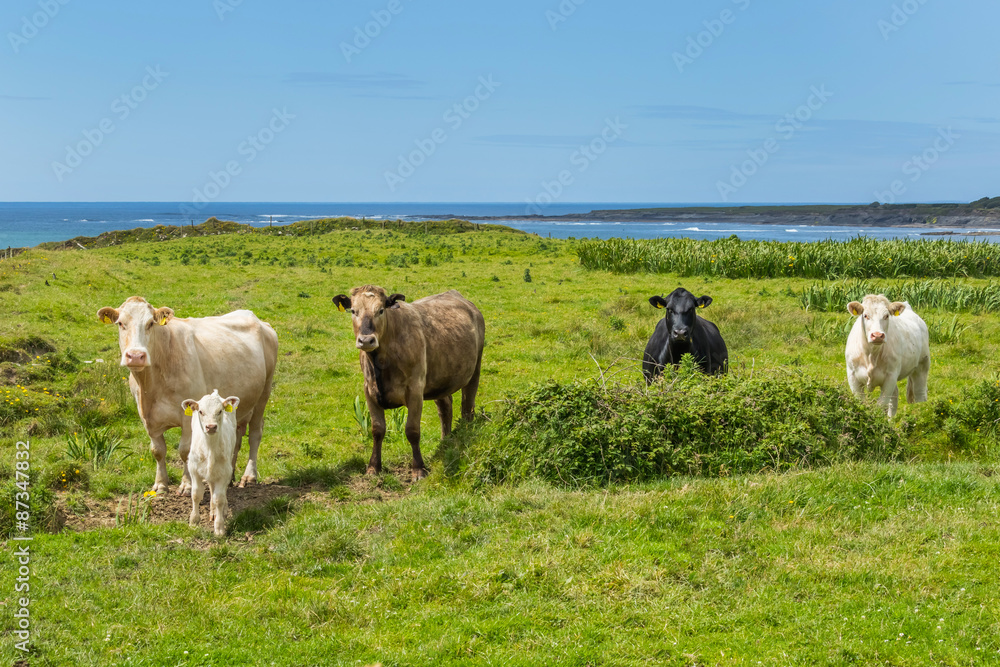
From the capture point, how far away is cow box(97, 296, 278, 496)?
8.12 meters

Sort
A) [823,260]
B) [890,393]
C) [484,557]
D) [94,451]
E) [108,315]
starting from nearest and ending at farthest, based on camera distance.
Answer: [484,557], [108,315], [94,451], [890,393], [823,260]

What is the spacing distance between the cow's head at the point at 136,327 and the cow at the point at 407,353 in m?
2.03

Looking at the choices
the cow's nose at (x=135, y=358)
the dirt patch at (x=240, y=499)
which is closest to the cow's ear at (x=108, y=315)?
the cow's nose at (x=135, y=358)

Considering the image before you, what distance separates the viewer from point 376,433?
970cm

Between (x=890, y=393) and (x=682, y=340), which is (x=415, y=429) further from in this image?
(x=890, y=393)

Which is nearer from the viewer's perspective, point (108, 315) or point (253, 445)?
point (108, 315)

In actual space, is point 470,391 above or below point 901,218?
below

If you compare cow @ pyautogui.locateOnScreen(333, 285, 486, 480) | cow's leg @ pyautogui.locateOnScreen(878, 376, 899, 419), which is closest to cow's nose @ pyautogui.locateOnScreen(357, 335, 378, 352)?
cow @ pyautogui.locateOnScreen(333, 285, 486, 480)

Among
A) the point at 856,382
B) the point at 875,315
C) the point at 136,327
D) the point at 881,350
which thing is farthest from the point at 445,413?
the point at 881,350

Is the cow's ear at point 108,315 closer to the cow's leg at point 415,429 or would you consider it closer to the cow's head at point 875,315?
the cow's leg at point 415,429

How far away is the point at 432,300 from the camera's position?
11.3 m

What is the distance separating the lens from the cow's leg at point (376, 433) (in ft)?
31.8

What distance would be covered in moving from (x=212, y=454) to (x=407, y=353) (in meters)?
2.90

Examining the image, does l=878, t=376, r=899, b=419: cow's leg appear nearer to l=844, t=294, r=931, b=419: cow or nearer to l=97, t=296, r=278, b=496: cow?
l=844, t=294, r=931, b=419: cow
